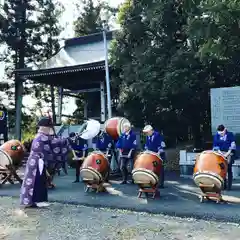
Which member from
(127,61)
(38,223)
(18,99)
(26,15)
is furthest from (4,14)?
(38,223)

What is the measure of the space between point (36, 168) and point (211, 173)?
3.21m

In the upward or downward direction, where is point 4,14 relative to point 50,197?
upward

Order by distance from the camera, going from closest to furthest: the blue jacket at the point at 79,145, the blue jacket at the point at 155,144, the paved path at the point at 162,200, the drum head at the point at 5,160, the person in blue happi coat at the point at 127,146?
the paved path at the point at 162,200 < the blue jacket at the point at 155,144 < the person in blue happi coat at the point at 127,146 < the drum head at the point at 5,160 < the blue jacket at the point at 79,145

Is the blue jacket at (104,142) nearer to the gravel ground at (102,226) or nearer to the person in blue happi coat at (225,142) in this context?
the person in blue happi coat at (225,142)

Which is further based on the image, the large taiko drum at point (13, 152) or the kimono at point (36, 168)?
the large taiko drum at point (13, 152)

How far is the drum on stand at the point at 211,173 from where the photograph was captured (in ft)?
23.7

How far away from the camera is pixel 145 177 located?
7848 millimetres

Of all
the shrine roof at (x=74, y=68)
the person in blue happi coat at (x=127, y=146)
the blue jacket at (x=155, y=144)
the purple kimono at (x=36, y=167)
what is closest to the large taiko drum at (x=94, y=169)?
the person in blue happi coat at (x=127, y=146)

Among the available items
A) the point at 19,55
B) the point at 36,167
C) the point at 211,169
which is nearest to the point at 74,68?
the point at 19,55

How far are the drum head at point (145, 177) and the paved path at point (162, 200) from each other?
0.36 m

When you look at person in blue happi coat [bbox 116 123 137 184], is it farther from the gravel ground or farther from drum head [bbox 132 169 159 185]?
the gravel ground

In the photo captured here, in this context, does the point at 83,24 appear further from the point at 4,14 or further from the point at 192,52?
the point at 192,52

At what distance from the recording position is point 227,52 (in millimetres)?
8625

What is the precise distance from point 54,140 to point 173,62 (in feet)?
20.5
